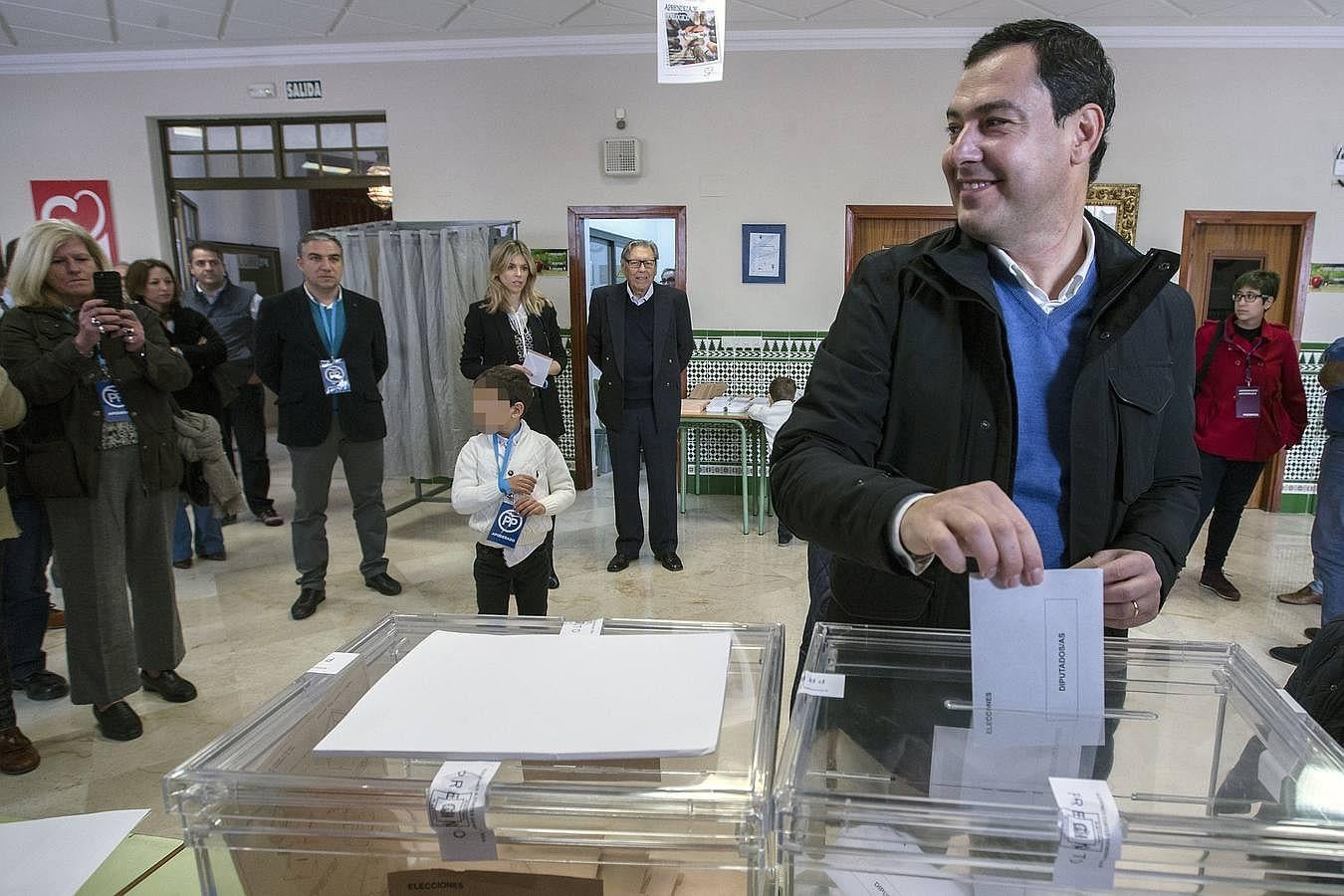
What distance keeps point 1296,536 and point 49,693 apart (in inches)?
262

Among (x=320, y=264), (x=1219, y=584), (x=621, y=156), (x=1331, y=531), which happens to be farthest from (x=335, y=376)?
(x=1219, y=584)

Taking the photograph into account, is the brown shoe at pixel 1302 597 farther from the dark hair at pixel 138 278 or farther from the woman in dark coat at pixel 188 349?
the dark hair at pixel 138 278

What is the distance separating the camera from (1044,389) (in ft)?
3.64

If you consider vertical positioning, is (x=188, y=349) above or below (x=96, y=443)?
above

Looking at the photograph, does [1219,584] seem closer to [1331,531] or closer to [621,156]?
[1331,531]

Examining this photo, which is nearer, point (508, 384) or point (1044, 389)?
point (1044, 389)

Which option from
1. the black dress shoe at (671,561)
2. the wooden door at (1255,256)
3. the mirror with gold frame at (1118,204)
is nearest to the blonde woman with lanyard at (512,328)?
the black dress shoe at (671,561)

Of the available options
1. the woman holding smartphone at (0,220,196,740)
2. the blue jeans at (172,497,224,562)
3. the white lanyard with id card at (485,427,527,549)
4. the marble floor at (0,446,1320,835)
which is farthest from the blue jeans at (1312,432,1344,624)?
the blue jeans at (172,497,224,562)

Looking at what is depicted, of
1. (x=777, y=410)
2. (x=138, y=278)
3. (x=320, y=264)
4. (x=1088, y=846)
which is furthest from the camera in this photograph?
(x=777, y=410)

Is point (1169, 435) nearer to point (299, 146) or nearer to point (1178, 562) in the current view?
point (1178, 562)

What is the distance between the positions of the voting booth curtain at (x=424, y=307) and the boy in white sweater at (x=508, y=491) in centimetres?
260

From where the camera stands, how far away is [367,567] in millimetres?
4098

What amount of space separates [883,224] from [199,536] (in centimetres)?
492

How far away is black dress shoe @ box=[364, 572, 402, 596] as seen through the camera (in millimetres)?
Answer: 4027
